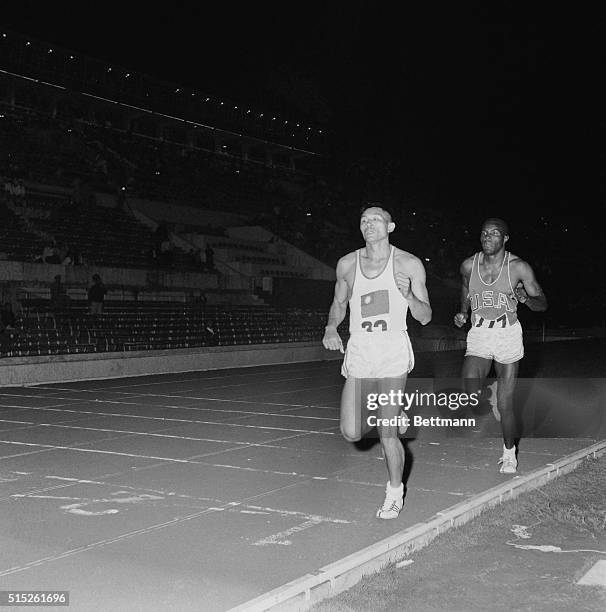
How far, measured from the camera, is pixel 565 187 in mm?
29562

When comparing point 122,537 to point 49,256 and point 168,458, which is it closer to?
point 168,458

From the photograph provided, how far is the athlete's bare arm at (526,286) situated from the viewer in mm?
7230

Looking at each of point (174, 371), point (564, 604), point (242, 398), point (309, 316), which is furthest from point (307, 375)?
point (564, 604)

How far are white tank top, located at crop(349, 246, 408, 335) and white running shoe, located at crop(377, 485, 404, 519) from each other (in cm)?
109

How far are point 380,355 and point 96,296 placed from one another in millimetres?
15832

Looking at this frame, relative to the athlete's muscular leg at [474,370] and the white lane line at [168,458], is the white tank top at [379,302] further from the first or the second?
the white lane line at [168,458]

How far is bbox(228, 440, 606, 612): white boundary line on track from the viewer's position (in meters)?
3.91

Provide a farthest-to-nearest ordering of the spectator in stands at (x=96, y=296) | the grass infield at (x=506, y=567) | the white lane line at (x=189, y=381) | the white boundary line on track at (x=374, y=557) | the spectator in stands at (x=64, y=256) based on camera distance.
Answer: the spectator in stands at (x=64, y=256) → the spectator in stands at (x=96, y=296) → the white lane line at (x=189, y=381) → the grass infield at (x=506, y=567) → the white boundary line on track at (x=374, y=557)

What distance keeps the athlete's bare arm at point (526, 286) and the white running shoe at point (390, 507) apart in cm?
242

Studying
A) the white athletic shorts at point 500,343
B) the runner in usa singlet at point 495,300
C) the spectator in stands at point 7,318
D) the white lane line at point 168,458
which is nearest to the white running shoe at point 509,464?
the white athletic shorts at point 500,343

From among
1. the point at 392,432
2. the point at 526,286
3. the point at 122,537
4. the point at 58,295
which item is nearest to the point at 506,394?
the point at 526,286

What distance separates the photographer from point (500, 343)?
7.31m

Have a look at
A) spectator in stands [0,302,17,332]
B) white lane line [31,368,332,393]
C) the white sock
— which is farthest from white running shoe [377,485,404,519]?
spectator in stands [0,302,17,332]

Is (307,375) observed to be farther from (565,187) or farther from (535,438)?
(565,187)
